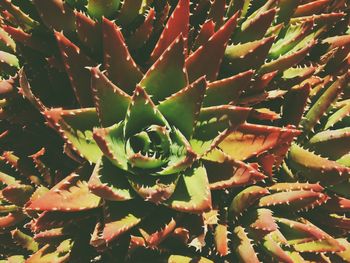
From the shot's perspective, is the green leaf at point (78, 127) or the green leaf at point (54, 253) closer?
the green leaf at point (78, 127)

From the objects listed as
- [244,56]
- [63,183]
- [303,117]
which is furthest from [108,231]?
[303,117]

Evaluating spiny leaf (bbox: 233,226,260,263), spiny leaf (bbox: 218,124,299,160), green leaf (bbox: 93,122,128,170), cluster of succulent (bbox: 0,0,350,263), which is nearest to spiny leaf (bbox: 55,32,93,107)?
cluster of succulent (bbox: 0,0,350,263)

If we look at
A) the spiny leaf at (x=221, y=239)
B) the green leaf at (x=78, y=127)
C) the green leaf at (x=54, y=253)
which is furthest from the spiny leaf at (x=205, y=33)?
the green leaf at (x=54, y=253)

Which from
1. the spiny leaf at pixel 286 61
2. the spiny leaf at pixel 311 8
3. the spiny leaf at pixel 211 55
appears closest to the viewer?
the spiny leaf at pixel 211 55

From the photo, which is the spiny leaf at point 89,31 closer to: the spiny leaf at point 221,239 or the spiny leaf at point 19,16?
the spiny leaf at point 19,16

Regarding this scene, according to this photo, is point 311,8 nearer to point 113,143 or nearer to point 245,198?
point 245,198

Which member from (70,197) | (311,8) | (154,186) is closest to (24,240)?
(70,197)

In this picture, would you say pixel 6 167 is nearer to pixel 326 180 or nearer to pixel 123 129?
pixel 123 129

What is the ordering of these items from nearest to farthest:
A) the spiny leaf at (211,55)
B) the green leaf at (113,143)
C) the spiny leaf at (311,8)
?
the green leaf at (113,143) < the spiny leaf at (211,55) < the spiny leaf at (311,8)
